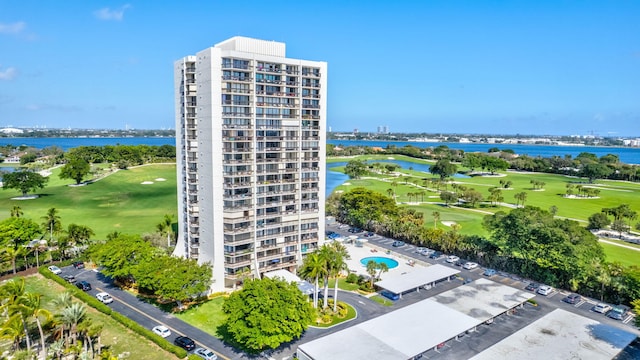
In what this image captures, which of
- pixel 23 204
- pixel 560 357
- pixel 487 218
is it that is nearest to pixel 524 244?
pixel 487 218

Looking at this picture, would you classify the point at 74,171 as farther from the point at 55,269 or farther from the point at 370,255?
the point at 370,255

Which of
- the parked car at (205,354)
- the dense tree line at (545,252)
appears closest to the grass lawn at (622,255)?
the dense tree line at (545,252)

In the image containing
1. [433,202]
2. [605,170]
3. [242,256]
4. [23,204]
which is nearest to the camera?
[242,256]

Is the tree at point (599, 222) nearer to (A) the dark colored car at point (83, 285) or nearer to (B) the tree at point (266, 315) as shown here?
(B) the tree at point (266, 315)

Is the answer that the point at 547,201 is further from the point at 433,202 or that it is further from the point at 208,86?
the point at 208,86

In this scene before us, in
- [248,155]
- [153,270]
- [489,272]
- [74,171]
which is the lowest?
[489,272]

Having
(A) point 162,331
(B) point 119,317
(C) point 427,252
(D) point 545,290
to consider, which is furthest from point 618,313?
(B) point 119,317
